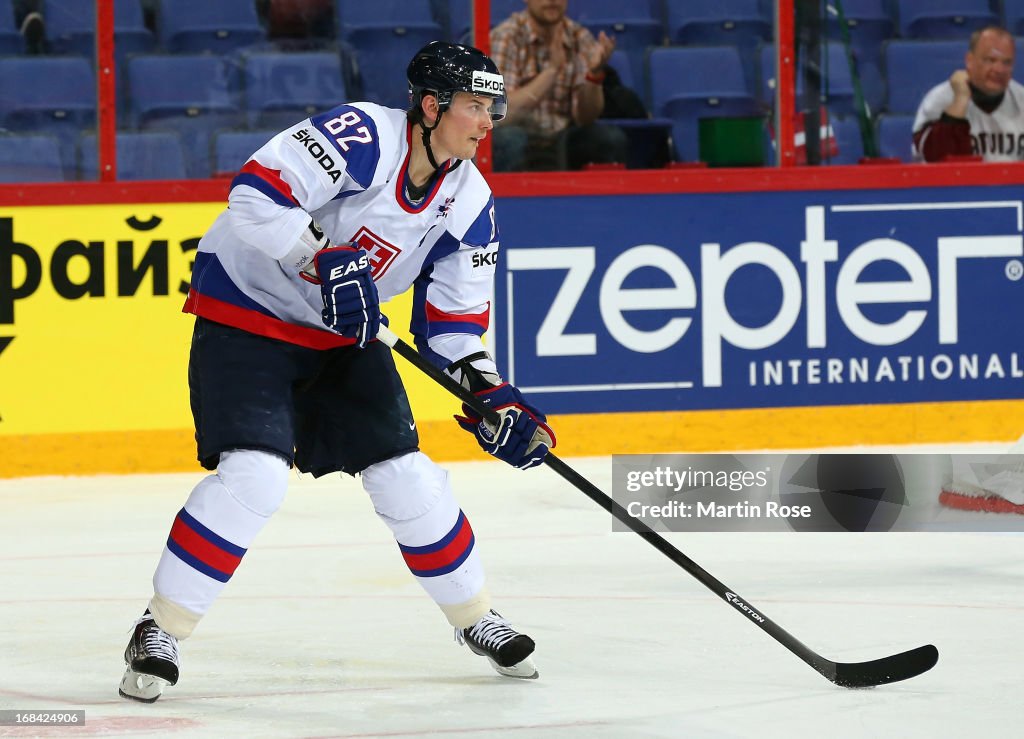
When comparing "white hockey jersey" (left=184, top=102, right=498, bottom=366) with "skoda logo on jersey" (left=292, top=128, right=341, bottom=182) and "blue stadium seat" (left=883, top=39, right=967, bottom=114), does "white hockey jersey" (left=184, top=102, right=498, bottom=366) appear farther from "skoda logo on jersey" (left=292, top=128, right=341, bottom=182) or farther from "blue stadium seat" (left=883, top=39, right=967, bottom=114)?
"blue stadium seat" (left=883, top=39, right=967, bottom=114)

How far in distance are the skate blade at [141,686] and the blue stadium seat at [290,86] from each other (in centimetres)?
317

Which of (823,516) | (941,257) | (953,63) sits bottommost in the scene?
(823,516)

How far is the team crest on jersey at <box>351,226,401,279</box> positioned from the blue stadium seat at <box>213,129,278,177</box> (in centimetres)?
278

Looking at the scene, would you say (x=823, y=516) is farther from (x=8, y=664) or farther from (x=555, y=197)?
(x=8, y=664)

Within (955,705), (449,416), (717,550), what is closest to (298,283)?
(955,705)

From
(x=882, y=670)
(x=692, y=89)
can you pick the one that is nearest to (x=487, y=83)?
(x=882, y=670)

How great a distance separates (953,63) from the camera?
7164mm

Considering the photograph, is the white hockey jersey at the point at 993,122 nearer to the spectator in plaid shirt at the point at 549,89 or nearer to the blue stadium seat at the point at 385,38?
the spectator in plaid shirt at the point at 549,89

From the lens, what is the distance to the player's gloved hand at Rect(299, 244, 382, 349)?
363 centimetres

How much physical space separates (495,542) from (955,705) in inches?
79.0

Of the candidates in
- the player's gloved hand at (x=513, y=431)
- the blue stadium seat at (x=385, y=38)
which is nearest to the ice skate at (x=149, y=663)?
the player's gloved hand at (x=513, y=431)

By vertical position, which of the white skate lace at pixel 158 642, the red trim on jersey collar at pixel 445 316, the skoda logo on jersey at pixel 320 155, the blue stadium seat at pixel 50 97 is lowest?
the white skate lace at pixel 158 642

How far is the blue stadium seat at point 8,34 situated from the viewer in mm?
6164

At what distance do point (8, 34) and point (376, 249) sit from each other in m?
2.80
